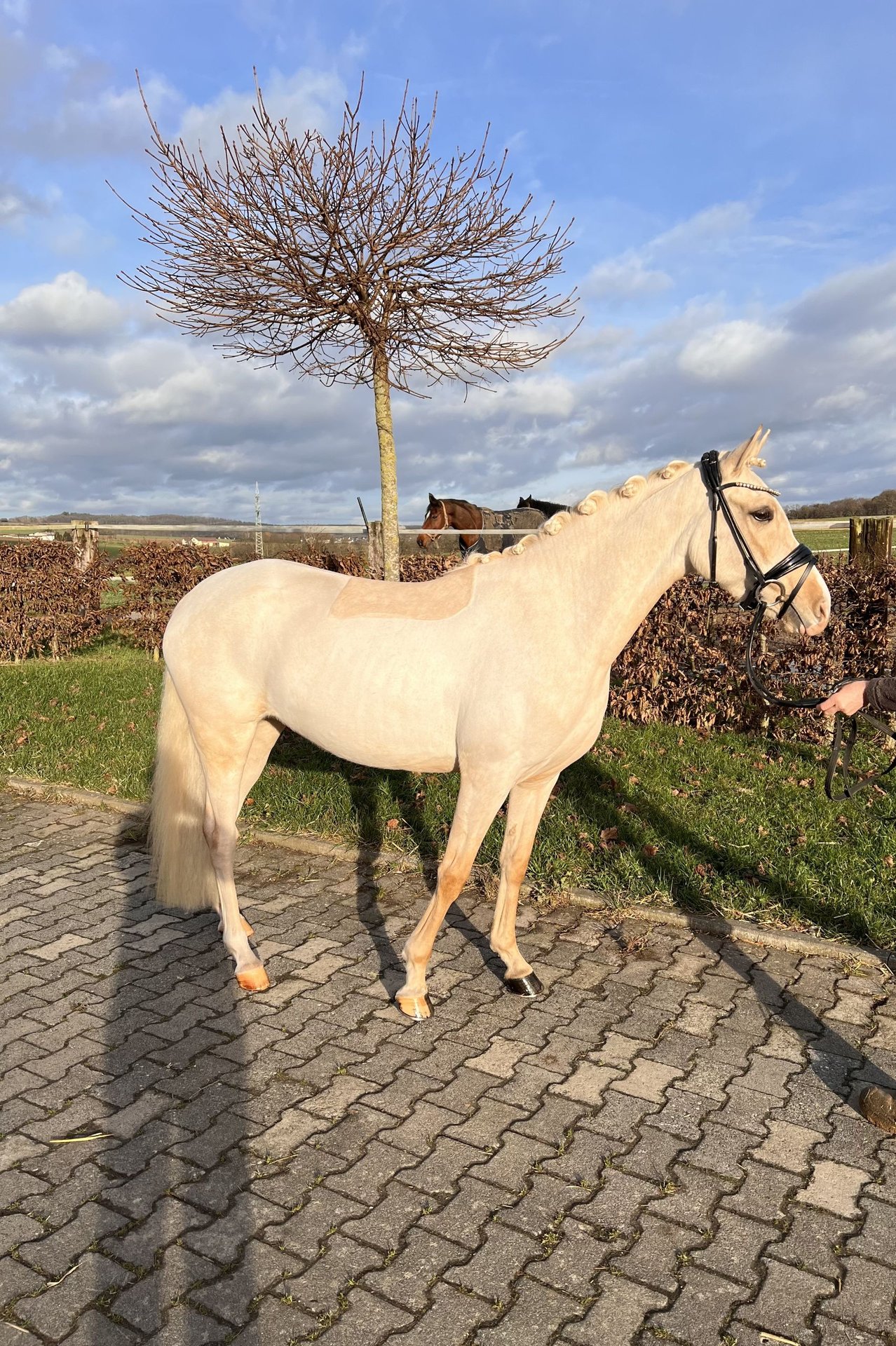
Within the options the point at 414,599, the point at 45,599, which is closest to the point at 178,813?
the point at 414,599

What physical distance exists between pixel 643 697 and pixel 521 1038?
5324 mm

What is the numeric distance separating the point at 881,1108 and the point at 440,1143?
1561 mm

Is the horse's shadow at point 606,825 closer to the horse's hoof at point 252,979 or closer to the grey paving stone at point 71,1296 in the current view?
the horse's hoof at point 252,979

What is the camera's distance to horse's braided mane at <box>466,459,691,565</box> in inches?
131

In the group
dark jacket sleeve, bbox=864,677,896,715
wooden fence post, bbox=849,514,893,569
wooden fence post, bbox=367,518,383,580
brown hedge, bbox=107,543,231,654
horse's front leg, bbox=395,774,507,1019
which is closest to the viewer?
dark jacket sleeve, bbox=864,677,896,715

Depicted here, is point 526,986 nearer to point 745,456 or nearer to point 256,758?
point 256,758

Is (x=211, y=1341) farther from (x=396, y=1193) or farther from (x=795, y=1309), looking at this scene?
(x=795, y=1309)

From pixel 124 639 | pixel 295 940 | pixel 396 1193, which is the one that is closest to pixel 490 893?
pixel 295 940

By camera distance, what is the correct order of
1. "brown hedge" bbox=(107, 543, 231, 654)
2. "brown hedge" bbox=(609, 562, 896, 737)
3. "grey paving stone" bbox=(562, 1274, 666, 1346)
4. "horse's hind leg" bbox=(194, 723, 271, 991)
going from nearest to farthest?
"grey paving stone" bbox=(562, 1274, 666, 1346) → "horse's hind leg" bbox=(194, 723, 271, 991) → "brown hedge" bbox=(609, 562, 896, 737) → "brown hedge" bbox=(107, 543, 231, 654)

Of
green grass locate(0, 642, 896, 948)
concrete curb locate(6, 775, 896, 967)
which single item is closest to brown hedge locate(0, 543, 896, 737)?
green grass locate(0, 642, 896, 948)

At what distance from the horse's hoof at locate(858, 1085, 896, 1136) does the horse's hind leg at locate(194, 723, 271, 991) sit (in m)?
2.63

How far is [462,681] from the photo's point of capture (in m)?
3.47

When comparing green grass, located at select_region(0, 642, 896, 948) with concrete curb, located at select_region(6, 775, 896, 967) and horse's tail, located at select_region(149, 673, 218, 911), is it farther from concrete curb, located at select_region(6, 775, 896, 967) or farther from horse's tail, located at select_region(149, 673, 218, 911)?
horse's tail, located at select_region(149, 673, 218, 911)

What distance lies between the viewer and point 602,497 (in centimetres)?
342
